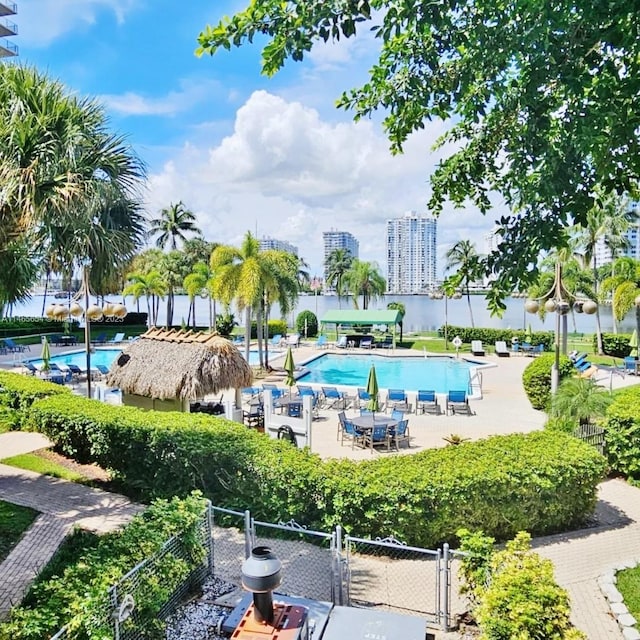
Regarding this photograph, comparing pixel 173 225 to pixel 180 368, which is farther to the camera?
pixel 173 225

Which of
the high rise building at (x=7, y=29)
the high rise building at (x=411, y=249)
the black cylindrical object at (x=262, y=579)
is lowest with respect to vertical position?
the black cylindrical object at (x=262, y=579)

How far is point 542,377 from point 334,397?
7.19m

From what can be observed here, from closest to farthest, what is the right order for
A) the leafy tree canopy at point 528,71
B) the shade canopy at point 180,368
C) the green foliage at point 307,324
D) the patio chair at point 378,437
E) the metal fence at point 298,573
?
the leafy tree canopy at point 528,71
the metal fence at point 298,573
the patio chair at point 378,437
the shade canopy at point 180,368
the green foliage at point 307,324

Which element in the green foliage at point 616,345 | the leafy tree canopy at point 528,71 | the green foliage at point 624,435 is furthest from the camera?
the green foliage at point 616,345

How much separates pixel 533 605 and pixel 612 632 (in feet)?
7.65

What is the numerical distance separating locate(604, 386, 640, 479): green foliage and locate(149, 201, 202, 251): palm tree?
5020 centimetres

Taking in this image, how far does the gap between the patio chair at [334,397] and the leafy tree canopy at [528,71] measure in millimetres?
15623

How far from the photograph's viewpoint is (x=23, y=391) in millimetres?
14008

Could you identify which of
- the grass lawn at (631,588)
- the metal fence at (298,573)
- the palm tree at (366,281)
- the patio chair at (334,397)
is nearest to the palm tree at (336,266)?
the palm tree at (366,281)

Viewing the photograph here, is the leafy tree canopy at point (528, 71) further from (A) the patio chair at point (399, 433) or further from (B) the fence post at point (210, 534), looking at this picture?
(A) the patio chair at point (399, 433)

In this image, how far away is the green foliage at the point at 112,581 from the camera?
4.49m

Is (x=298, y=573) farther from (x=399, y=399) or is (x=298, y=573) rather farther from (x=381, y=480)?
(x=399, y=399)

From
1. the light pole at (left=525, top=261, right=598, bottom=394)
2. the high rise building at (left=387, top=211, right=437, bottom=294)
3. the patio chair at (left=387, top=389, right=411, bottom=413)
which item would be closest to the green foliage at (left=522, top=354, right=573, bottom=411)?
the light pole at (left=525, top=261, right=598, bottom=394)

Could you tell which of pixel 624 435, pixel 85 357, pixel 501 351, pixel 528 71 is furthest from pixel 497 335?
pixel 528 71
